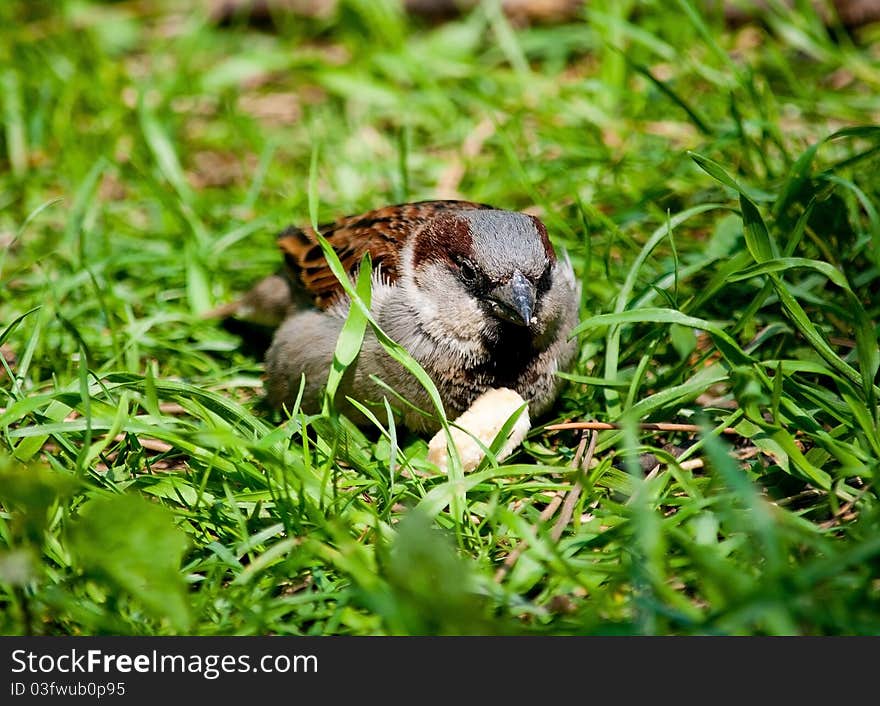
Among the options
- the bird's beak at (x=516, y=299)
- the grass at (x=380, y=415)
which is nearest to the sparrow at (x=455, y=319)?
the bird's beak at (x=516, y=299)

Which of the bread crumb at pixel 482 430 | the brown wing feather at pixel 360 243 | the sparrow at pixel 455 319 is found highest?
the brown wing feather at pixel 360 243

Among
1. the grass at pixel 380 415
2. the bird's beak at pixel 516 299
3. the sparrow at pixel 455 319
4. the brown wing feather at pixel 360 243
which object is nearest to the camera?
the grass at pixel 380 415

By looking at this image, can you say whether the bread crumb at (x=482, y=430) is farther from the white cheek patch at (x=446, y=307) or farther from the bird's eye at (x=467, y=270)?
the bird's eye at (x=467, y=270)

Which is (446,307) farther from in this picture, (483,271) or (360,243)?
(360,243)

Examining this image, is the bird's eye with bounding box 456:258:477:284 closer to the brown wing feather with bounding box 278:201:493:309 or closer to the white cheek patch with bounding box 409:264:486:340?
the white cheek patch with bounding box 409:264:486:340

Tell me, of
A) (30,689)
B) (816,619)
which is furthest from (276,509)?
(816,619)

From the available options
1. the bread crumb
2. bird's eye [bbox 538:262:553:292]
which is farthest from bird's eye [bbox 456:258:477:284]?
the bread crumb

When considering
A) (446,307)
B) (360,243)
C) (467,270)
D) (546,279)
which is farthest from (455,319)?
(360,243)
